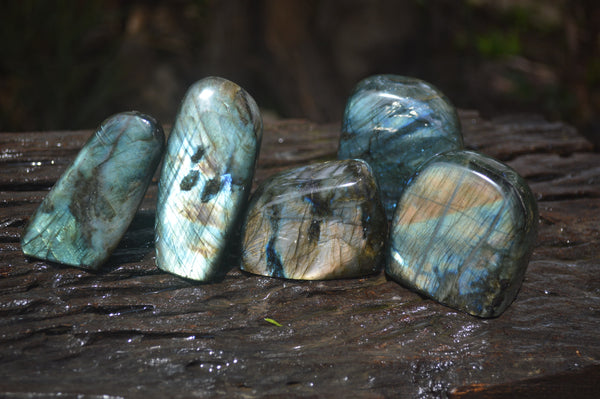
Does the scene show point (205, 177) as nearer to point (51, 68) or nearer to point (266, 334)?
Answer: point (266, 334)

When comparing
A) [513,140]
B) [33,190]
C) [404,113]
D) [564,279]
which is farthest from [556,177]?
[33,190]

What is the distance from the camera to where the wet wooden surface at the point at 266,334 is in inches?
71.4

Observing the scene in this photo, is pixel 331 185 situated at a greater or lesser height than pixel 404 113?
lesser

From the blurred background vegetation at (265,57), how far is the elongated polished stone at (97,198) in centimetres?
307

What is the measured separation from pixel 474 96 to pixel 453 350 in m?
4.70

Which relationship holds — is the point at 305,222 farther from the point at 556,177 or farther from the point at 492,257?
the point at 556,177

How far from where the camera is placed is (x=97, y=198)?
219 centimetres

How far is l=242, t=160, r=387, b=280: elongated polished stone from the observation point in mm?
2219

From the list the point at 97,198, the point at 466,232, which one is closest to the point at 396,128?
the point at 466,232

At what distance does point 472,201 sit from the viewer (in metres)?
2.12

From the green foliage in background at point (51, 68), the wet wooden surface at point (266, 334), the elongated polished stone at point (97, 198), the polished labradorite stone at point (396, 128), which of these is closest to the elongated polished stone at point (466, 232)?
the wet wooden surface at point (266, 334)

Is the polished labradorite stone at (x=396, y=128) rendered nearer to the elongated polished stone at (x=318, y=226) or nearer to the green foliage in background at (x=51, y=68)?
the elongated polished stone at (x=318, y=226)

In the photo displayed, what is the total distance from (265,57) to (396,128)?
11.5ft

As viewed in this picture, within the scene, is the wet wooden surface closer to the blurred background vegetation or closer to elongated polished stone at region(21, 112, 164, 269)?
elongated polished stone at region(21, 112, 164, 269)
